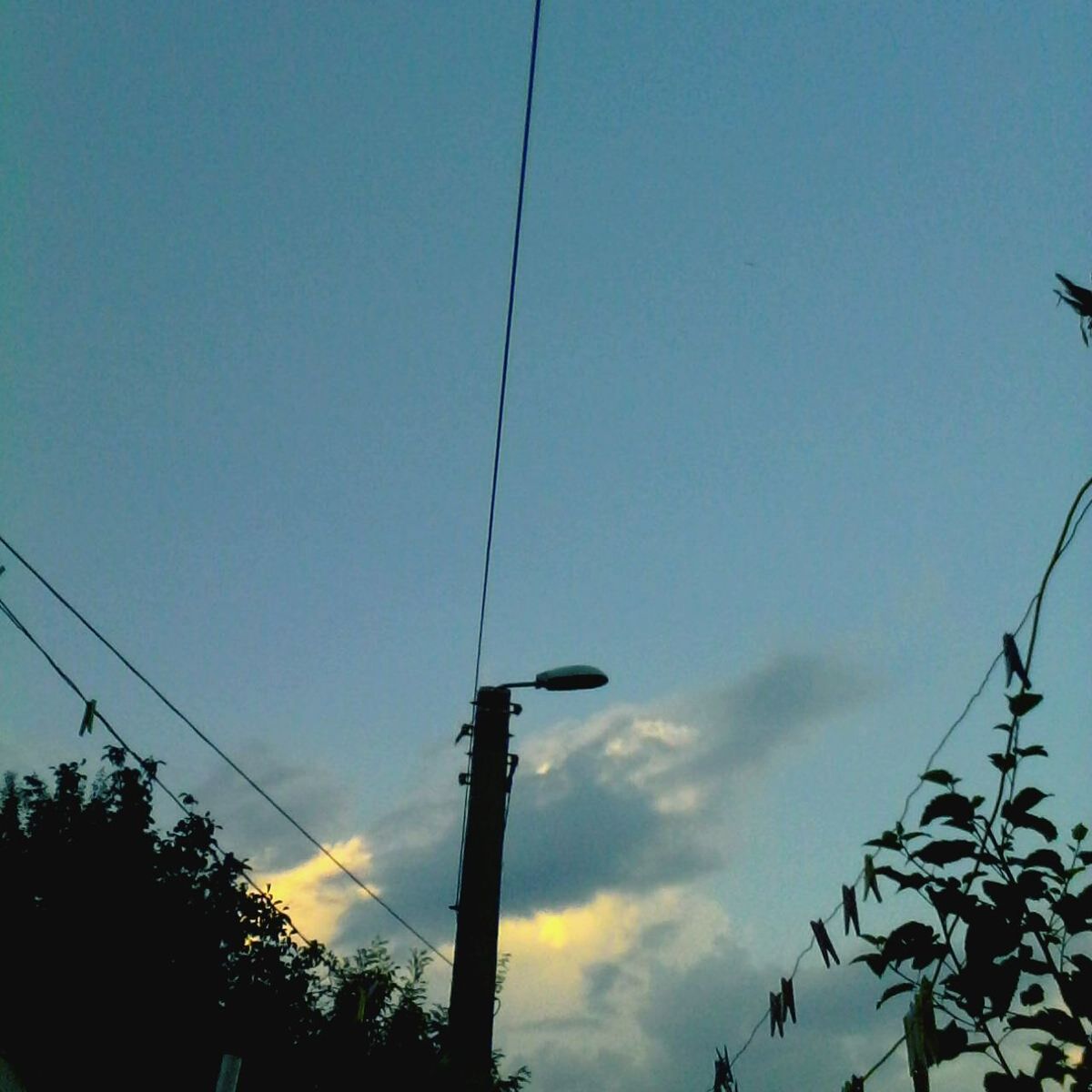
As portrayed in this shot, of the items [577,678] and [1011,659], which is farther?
[577,678]

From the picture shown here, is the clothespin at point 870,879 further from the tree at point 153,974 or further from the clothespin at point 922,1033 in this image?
the tree at point 153,974

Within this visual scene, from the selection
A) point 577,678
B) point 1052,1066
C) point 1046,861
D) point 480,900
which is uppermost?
point 577,678

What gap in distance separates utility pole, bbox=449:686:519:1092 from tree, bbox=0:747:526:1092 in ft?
20.9

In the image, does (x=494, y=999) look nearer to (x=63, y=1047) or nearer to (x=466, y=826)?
(x=466, y=826)

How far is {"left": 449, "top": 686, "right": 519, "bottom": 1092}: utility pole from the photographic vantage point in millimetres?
7359

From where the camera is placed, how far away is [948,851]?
4133mm

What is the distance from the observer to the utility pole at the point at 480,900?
736 cm

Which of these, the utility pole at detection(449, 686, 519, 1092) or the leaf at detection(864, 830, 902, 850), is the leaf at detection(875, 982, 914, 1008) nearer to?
the leaf at detection(864, 830, 902, 850)

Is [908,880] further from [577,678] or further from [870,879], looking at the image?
[577,678]

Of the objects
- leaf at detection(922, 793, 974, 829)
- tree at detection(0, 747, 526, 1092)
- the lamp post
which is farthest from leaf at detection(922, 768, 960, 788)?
tree at detection(0, 747, 526, 1092)

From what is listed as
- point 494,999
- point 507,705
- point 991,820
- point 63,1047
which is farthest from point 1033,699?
point 63,1047

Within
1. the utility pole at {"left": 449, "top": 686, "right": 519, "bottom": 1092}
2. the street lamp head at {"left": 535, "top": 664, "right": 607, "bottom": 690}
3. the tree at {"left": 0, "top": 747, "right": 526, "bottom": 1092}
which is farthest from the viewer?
the tree at {"left": 0, "top": 747, "right": 526, "bottom": 1092}

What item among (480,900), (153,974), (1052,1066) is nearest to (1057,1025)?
(1052,1066)

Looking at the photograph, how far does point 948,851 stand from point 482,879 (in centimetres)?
457
